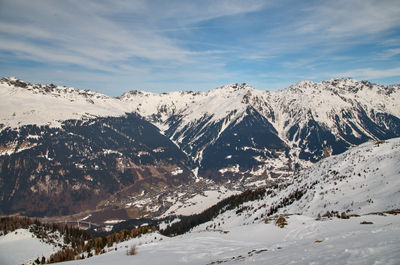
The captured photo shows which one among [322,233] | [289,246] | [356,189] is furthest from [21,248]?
[356,189]

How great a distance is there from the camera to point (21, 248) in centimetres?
7938

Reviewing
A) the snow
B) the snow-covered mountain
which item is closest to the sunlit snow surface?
the snow-covered mountain

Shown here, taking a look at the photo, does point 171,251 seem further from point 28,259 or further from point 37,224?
point 37,224

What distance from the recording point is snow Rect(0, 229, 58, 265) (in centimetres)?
7238

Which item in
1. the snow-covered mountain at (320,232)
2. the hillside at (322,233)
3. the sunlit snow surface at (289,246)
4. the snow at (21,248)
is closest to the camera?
the sunlit snow surface at (289,246)

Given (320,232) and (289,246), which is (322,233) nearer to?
(320,232)

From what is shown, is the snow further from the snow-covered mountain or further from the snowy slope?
the snow-covered mountain

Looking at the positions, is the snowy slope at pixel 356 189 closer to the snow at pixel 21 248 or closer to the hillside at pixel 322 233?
the hillside at pixel 322 233

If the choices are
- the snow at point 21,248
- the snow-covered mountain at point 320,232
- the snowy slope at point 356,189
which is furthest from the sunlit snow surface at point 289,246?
the snow at point 21,248

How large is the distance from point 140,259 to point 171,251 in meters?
3.63

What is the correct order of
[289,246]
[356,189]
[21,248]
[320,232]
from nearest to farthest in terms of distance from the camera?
1. [289,246]
2. [320,232]
3. [356,189]
4. [21,248]

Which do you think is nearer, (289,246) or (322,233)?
(289,246)

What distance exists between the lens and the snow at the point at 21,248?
2849 inches

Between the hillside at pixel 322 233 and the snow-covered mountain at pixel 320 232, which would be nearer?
the hillside at pixel 322 233
